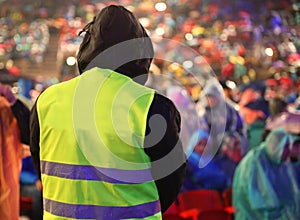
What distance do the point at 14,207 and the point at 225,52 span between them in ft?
17.6

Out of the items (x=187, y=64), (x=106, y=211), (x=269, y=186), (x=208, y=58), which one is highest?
(x=106, y=211)

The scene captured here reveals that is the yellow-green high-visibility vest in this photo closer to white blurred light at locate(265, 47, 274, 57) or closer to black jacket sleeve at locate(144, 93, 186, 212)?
black jacket sleeve at locate(144, 93, 186, 212)

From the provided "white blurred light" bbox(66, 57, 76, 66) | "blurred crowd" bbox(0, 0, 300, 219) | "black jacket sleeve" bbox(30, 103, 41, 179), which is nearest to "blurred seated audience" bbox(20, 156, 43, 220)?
"blurred crowd" bbox(0, 0, 300, 219)

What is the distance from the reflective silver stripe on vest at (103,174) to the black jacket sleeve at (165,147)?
0.13 ft

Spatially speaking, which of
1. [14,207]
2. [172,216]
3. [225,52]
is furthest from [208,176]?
[225,52]

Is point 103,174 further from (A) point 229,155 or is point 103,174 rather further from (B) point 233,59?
(B) point 233,59

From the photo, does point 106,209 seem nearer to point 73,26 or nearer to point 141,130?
point 141,130

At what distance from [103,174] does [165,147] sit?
0.18 m

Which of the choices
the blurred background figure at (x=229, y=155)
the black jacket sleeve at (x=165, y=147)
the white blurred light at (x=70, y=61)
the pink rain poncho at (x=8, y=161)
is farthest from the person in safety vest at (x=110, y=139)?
the white blurred light at (x=70, y=61)

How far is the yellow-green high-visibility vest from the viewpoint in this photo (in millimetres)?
1686

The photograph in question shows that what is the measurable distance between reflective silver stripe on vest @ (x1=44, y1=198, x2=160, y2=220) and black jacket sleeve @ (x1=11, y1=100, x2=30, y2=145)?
4.23 feet

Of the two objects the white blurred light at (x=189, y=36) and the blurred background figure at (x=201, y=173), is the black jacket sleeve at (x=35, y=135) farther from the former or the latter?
the white blurred light at (x=189, y=36)

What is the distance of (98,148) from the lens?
170 cm

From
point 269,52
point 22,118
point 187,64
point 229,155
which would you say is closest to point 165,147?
point 22,118
